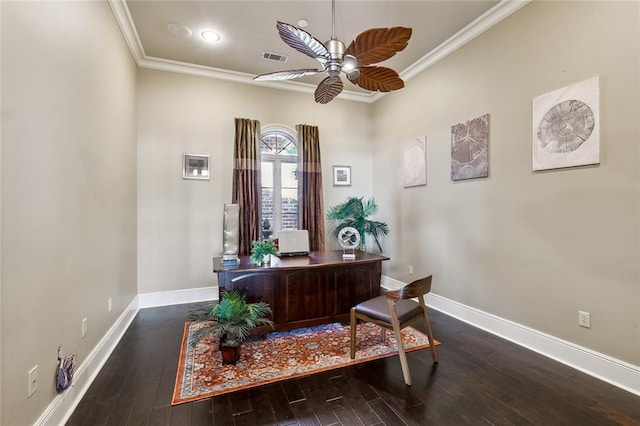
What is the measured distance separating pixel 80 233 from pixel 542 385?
3.56m

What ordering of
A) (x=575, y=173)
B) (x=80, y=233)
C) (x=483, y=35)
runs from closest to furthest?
(x=80, y=233) < (x=575, y=173) < (x=483, y=35)

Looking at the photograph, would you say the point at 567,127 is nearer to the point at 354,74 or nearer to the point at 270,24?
the point at 354,74

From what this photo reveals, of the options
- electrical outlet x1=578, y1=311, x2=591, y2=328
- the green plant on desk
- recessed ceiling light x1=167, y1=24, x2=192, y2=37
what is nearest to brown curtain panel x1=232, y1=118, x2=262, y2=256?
recessed ceiling light x1=167, y1=24, x2=192, y2=37

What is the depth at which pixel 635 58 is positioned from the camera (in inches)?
77.3

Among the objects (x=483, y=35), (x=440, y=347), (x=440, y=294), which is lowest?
(x=440, y=347)

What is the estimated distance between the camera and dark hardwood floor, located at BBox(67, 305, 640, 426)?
1.74 meters

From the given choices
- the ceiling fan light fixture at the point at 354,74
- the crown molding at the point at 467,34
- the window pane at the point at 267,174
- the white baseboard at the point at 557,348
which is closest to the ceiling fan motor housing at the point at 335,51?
the ceiling fan light fixture at the point at 354,74

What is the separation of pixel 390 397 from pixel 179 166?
12.2 ft

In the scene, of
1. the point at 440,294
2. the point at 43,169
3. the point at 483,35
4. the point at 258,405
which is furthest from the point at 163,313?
the point at 483,35

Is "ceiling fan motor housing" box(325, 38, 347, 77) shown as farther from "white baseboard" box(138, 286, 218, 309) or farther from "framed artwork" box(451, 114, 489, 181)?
"white baseboard" box(138, 286, 218, 309)

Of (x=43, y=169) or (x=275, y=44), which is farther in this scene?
(x=275, y=44)

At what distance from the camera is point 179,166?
3.94m

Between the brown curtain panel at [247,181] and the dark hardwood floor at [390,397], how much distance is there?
1914 millimetres

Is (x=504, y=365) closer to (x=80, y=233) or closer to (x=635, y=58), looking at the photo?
(x=635, y=58)
